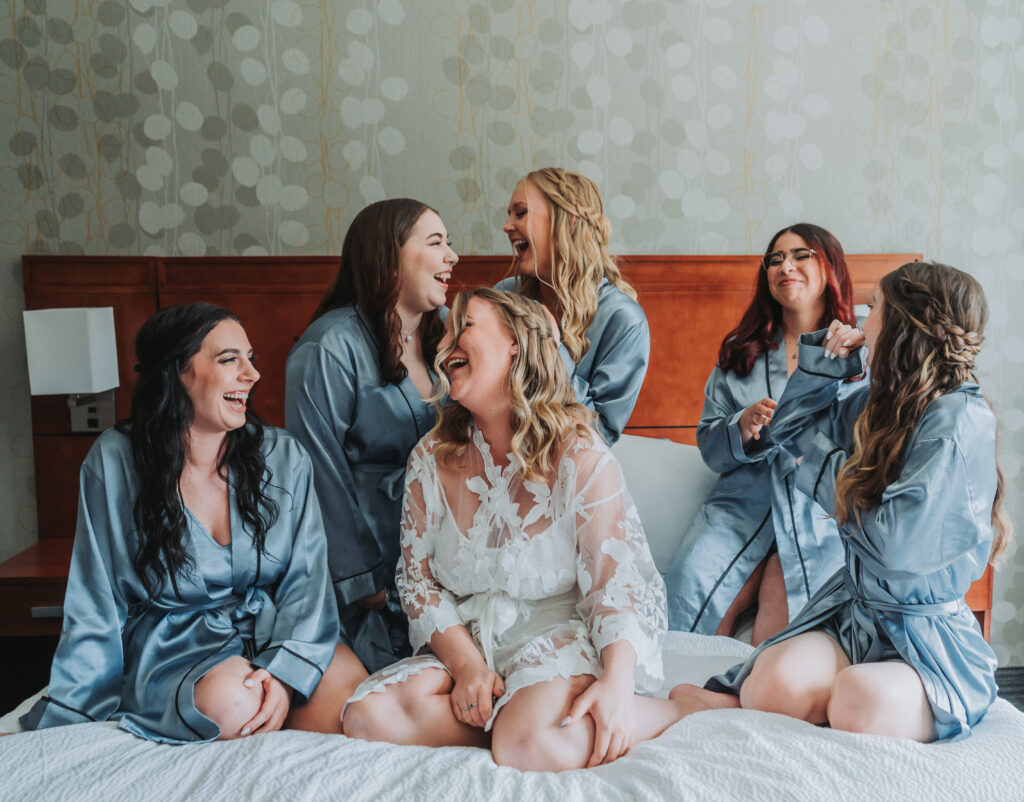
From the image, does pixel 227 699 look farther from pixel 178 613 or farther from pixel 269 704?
pixel 178 613

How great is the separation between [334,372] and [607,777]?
1.09 metres

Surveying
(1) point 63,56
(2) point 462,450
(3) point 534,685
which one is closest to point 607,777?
(3) point 534,685

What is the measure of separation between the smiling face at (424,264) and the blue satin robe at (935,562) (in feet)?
3.51

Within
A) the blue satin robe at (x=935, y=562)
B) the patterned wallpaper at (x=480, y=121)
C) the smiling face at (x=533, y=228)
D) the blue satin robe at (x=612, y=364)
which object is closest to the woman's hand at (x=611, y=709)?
the blue satin robe at (x=935, y=562)

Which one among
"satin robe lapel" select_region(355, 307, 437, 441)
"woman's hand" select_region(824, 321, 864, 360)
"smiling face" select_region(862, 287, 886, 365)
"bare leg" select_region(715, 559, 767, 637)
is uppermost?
"smiling face" select_region(862, 287, 886, 365)

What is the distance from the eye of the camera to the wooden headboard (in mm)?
2760

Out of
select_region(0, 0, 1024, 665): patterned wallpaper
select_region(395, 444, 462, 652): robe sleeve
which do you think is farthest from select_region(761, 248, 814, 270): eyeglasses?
select_region(395, 444, 462, 652): robe sleeve

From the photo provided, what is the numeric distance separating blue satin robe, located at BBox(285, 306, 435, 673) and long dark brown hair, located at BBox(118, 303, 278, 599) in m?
0.23

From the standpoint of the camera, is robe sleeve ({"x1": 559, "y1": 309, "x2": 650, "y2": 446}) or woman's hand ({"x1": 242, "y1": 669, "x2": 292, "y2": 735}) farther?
robe sleeve ({"x1": 559, "y1": 309, "x2": 650, "y2": 446})

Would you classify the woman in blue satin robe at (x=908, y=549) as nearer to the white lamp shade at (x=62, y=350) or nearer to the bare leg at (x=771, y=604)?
the bare leg at (x=771, y=604)

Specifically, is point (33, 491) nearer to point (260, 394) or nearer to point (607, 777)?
point (260, 394)

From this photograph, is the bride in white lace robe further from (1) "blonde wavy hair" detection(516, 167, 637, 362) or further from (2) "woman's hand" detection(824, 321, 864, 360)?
(2) "woman's hand" detection(824, 321, 864, 360)

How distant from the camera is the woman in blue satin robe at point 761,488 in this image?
212cm

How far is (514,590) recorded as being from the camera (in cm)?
162
